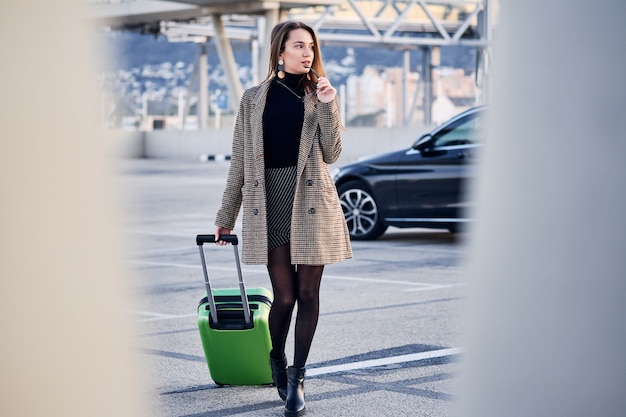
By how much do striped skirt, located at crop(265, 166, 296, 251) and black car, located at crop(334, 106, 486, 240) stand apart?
26.7ft

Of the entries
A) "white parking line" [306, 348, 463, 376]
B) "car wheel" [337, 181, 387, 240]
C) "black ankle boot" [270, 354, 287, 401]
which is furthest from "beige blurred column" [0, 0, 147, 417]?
"car wheel" [337, 181, 387, 240]

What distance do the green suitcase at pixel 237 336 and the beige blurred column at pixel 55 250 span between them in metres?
4.18

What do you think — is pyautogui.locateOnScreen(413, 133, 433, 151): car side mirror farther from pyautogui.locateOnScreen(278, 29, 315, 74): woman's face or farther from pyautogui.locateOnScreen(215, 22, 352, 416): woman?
pyautogui.locateOnScreen(278, 29, 315, 74): woman's face

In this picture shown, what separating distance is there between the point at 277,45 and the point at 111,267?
384cm

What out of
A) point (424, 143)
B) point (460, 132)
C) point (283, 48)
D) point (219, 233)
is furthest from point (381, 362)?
point (424, 143)

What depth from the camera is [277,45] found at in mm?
5438

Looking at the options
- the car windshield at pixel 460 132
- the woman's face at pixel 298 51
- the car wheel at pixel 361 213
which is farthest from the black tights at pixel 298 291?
the car wheel at pixel 361 213

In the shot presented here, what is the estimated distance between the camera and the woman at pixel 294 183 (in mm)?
5363

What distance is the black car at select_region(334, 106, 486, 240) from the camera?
13.9 m

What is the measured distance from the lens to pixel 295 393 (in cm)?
547

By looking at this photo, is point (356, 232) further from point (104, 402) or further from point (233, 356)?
point (104, 402)

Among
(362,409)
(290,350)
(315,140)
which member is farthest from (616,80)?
(290,350)

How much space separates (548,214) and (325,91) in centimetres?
336

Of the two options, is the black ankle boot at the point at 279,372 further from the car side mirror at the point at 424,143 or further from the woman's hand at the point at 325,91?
the car side mirror at the point at 424,143
